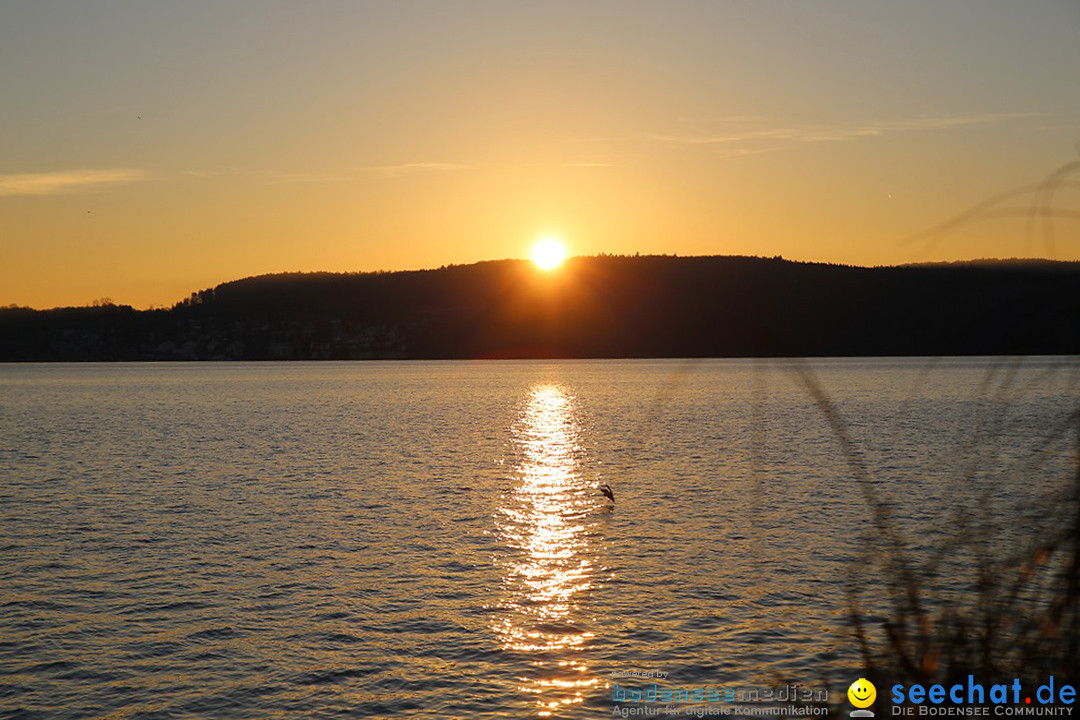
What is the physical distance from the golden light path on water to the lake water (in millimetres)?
87

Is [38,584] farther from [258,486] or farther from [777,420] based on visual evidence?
[777,420]

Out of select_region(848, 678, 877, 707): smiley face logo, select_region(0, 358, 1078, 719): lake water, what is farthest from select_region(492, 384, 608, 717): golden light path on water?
select_region(848, 678, 877, 707): smiley face logo

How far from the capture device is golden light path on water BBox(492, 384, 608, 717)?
17.3 meters

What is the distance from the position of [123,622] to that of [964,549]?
71.6 feet

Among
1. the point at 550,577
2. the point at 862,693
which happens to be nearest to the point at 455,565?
the point at 550,577

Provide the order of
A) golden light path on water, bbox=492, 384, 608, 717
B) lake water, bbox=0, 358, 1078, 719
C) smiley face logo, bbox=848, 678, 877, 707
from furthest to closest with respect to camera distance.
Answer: golden light path on water, bbox=492, 384, 608, 717
lake water, bbox=0, 358, 1078, 719
smiley face logo, bbox=848, 678, 877, 707

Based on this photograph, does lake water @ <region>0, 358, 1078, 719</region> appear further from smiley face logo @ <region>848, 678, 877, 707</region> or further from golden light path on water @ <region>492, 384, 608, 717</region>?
smiley face logo @ <region>848, 678, 877, 707</region>

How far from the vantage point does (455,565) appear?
87.4ft

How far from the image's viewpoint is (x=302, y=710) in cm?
1580

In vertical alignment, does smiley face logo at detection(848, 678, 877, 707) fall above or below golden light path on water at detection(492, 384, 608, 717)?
above

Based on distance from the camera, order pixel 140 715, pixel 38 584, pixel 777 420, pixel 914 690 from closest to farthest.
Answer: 1. pixel 914 690
2. pixel 140 715
3. pixel 38 584
4. pixel 777 420

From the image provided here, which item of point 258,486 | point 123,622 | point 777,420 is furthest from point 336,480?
point 777,420

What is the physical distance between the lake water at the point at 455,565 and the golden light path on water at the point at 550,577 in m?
0.09

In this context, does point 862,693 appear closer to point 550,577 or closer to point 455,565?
point 550,577
